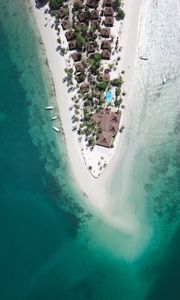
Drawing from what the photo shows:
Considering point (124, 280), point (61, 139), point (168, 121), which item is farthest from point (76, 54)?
point (124, 280)

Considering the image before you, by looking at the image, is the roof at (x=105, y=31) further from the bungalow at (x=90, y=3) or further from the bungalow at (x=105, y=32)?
the bungalow at (x=90, y=3)

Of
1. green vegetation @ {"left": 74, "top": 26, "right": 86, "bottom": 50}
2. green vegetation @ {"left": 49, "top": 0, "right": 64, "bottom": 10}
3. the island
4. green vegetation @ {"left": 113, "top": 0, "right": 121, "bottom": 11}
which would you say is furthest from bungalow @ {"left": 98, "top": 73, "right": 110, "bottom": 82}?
green vegetation @ {"left": 49, "top": 0, "right": 64, "bottom": 10}

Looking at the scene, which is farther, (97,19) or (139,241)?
(139,241)

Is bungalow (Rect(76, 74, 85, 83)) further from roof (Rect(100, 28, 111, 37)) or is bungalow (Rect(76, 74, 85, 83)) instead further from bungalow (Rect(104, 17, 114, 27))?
bungalow (Rect(104, 17, 114, 27))

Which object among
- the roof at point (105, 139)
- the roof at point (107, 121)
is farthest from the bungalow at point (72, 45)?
the roof at point (105, 139)

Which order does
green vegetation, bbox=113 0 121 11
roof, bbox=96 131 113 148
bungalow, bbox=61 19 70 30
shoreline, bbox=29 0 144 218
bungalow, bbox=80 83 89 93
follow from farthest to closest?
roof, bbox=96 131 113 148 < bungalow, bbox=80 83 89 93 < shoreline, bbox=29 0 144 218 < bungalow, bbox=61 19 70 30 < green vegetation, bbox=113 0 121 11

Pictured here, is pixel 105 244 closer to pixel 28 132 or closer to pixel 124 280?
pixel 124 280

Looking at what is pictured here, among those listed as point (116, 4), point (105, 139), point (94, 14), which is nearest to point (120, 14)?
point (116, 4)
